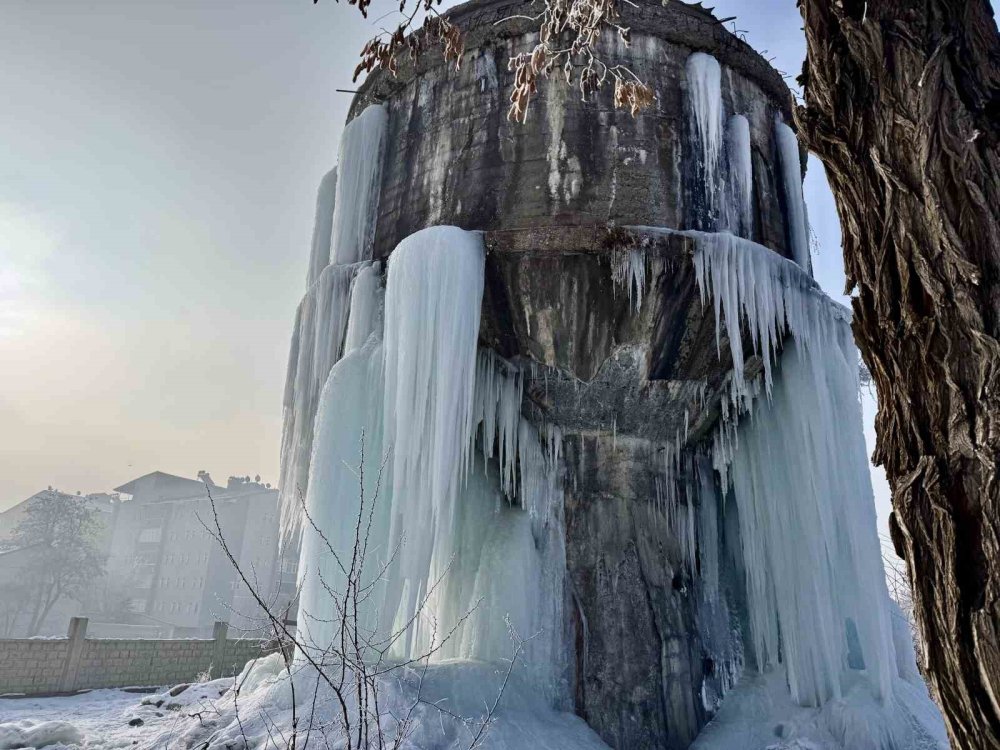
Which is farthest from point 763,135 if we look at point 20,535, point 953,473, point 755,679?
point 20,535

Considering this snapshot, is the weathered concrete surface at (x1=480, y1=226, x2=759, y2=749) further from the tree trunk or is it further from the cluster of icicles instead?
the tree trunk

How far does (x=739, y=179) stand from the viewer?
8180 millimetres

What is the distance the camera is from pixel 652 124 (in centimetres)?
791

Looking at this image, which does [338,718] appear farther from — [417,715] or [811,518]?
[811,518]

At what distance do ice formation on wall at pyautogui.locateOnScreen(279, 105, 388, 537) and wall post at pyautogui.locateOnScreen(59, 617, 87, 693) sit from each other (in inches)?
280

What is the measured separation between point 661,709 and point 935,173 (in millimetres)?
6978

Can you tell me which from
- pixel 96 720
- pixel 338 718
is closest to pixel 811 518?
pixel 338 718

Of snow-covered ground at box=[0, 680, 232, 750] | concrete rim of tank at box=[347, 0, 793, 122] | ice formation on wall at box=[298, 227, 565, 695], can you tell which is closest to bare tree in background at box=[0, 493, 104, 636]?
snow-covered ground at box=[0, 680, 232, 750]

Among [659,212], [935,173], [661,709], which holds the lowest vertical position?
[661,709]

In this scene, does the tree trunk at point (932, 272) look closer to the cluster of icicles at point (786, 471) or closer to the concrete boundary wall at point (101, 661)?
the cluster of icicles at point (786, 471)

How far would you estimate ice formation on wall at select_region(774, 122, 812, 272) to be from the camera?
885 centimetres

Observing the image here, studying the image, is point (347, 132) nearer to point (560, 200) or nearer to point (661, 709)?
point (560, 200)

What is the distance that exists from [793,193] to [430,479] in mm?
5609

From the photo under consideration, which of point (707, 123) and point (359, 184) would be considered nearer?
point (707, 123)
